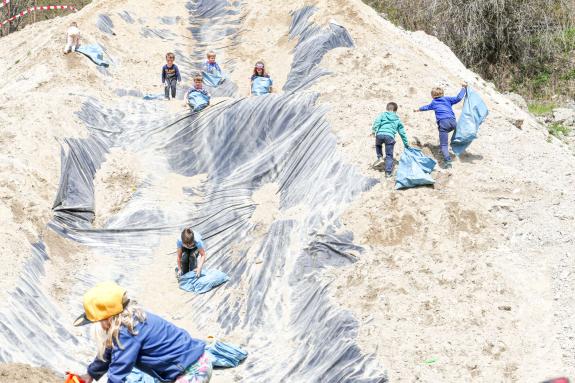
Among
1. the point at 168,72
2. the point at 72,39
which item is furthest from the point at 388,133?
the point at 72,39

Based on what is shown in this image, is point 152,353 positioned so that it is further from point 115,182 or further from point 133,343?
point 115,182

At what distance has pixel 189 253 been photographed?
994cm

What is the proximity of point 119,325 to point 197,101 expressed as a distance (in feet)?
33.5

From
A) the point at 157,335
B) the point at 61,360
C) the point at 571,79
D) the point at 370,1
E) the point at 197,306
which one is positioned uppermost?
the point at 157,335

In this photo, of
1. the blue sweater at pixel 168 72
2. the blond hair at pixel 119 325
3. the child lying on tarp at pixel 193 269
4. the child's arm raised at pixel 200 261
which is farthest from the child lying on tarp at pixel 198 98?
the blond hair at pixel 119 325

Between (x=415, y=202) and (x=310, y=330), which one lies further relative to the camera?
(x=415, y=202)

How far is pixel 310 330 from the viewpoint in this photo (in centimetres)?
811

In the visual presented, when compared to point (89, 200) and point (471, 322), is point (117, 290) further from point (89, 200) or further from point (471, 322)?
point (89, 200)

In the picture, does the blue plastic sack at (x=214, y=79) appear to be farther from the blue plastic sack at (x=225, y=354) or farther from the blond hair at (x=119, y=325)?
the blond hair at (x=119, y=325)

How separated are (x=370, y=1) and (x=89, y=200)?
58.9 feet

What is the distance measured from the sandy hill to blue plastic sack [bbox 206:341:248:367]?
5.1 inches

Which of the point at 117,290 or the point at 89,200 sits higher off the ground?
the point at 117,290

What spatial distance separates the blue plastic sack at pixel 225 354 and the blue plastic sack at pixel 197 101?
698 centimetres

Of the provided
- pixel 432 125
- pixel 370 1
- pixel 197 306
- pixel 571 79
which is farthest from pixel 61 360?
pixel 370 1
